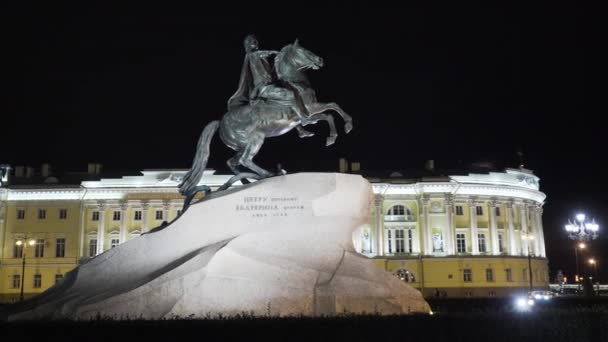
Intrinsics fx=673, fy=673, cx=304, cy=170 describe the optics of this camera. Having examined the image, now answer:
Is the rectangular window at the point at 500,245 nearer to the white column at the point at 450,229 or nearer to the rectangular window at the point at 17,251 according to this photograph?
the white column at the point at 450,229

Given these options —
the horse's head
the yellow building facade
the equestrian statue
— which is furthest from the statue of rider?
the yellow building facade

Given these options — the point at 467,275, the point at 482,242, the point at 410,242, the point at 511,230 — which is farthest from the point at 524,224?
the point at 410,242

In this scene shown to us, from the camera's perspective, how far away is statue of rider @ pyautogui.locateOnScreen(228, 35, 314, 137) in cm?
1488

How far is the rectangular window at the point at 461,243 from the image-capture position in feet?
219

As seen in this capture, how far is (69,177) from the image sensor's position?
228ft

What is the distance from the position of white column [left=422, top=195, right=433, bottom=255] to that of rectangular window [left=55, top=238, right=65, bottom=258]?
3534 cm

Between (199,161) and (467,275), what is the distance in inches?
2096

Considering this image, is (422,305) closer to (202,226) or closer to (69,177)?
(202,226)

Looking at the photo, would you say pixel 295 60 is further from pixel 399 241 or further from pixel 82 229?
pixel 82 229

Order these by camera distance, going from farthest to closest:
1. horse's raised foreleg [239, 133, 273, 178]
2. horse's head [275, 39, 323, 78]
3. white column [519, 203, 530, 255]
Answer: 1. white column [519, 203, 530, 255]
2. horse's raised foreleg [239, 133, 273, 178]
3. horse's head [275, 39, 323, 78]

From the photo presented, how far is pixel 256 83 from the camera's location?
15.2 metres

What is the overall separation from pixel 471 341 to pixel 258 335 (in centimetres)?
314

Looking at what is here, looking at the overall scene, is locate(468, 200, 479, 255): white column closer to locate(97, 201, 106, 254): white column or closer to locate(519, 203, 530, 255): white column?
locate(519, 203, 530, 255): white column

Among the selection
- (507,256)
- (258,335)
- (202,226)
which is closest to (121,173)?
(507,256)
